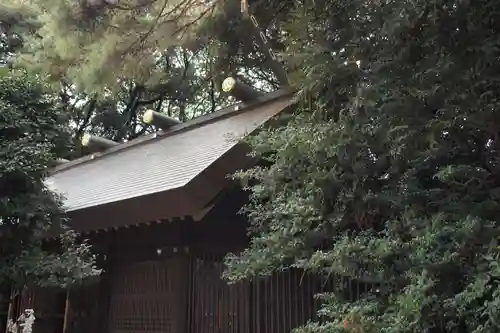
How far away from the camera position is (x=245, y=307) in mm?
4922

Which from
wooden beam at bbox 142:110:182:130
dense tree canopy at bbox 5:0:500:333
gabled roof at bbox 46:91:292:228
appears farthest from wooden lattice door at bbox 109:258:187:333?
wooden beam at bbox 142:110:182:130

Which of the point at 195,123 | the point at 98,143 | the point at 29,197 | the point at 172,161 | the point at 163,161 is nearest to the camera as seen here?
the point at 29,197

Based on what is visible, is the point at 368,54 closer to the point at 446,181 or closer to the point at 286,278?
the point at 446,181

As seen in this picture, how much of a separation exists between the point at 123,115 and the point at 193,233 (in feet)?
41.8

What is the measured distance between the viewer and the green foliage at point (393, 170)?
299cm

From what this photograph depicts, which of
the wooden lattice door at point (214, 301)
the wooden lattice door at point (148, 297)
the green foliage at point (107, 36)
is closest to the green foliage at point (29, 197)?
the wooden lattice door at point (148, 297)

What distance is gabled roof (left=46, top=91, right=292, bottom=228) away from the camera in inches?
185

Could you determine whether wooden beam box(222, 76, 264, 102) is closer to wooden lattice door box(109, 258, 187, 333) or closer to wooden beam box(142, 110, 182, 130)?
wooden beam box(142, 110, 182, 130)

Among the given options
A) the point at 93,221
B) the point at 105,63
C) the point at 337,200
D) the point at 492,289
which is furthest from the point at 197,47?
the point at 492,289

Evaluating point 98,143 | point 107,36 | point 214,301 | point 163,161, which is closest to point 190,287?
point 214,301

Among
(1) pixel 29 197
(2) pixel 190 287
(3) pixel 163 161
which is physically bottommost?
(2) pixel 190 287

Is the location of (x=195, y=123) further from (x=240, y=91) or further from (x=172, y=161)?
(x=172, y=161)

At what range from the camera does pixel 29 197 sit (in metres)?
5.16

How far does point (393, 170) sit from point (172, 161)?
3.03 meters
